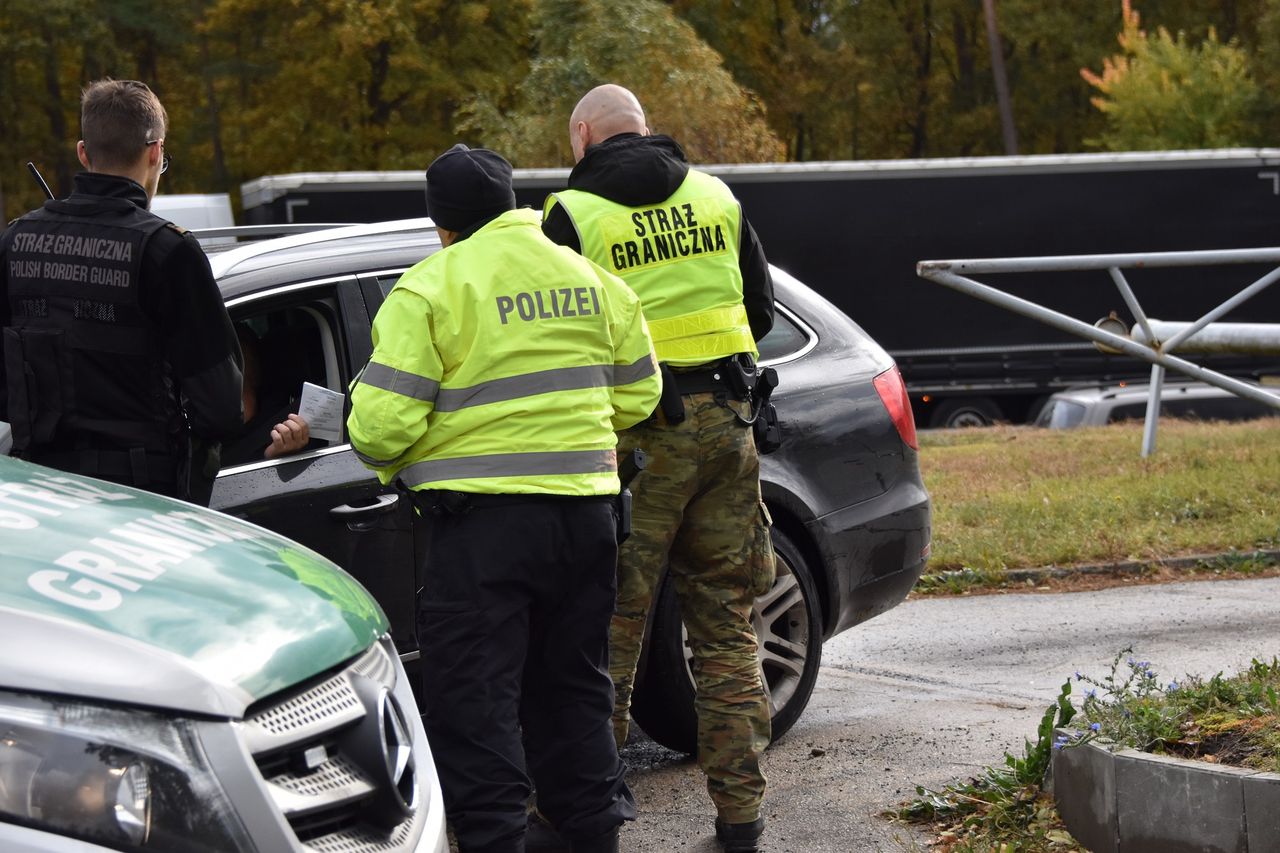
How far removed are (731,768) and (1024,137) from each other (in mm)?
36529

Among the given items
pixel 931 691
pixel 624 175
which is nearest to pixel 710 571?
pixel 624 175

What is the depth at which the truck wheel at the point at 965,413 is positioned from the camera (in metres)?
19.6

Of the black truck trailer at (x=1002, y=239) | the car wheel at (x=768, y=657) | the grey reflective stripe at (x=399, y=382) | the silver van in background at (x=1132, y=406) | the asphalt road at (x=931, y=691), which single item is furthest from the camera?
the black truck trailer at (x=1002, y=239)

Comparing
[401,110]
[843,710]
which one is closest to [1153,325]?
[843,710]

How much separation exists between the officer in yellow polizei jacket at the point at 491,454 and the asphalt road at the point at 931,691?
1.00 metres

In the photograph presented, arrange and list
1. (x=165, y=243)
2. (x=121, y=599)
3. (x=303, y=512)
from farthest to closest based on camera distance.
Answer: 1. (x=303, y=512)
2. (x=165, y=243)
3. (x=121, y=599)

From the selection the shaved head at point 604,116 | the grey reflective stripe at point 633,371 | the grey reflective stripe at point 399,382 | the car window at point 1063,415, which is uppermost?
the shaved head at point 604,116

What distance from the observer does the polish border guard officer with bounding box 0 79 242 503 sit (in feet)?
12.1

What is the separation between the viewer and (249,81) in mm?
31172

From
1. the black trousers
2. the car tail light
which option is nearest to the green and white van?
the black trousers

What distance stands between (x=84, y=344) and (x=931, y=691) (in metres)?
3.45

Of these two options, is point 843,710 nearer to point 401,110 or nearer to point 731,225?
point 731,225

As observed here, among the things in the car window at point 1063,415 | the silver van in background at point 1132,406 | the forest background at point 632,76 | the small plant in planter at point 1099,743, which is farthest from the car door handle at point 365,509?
the forest background at point 632,76

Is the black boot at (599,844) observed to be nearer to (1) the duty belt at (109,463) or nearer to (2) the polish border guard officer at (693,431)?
(2) the polish border guard officer at (693,431)
